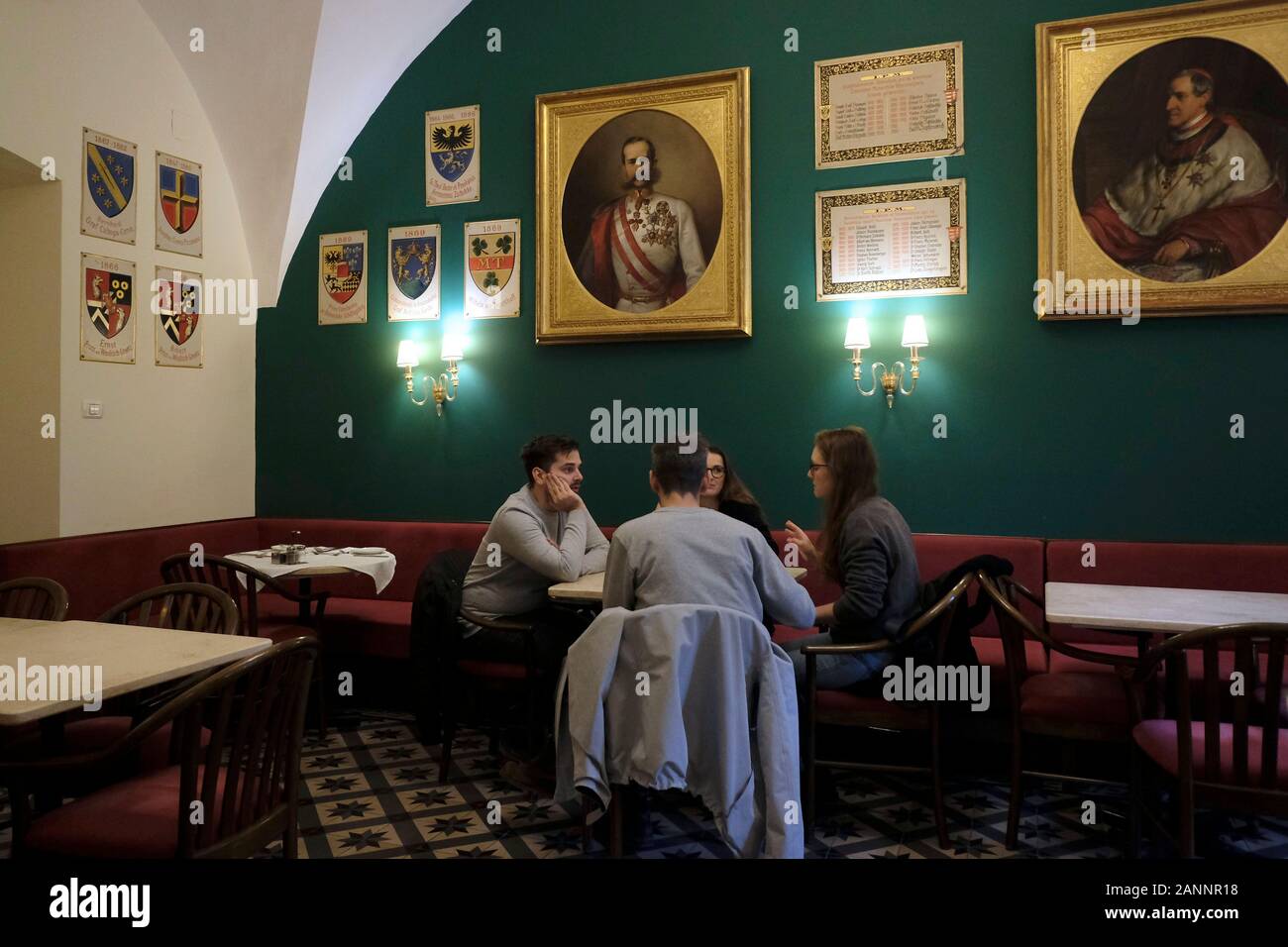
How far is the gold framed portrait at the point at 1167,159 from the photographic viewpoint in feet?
13.6

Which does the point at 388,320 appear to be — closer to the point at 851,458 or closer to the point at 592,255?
the point at 592,255

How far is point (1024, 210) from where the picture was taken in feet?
14.9

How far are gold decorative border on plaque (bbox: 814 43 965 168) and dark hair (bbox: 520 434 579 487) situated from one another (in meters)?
2.24

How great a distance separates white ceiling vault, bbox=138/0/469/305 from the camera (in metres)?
5.19

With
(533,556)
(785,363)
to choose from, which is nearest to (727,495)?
(533,556)

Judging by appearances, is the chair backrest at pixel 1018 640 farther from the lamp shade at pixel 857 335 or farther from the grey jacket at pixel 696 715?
the lamp shade at pixel 857 335

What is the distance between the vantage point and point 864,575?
3223mm

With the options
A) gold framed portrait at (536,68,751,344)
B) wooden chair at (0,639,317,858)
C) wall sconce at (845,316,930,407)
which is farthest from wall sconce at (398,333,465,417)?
wooden chair at (0,639,317,858)

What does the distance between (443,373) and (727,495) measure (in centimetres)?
235

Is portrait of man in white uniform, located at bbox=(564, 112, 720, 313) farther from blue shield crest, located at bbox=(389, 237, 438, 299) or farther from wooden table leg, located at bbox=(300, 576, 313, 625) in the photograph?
wooden table leg, located at bbox=(300, 576, 313, 625)

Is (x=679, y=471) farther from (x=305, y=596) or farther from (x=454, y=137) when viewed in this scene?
(x=454, y=137)

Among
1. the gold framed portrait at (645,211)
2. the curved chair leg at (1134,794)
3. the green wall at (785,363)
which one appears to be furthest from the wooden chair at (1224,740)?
the gold framed portrait at (645,211)

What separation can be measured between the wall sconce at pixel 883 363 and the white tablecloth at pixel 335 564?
2.69 m
